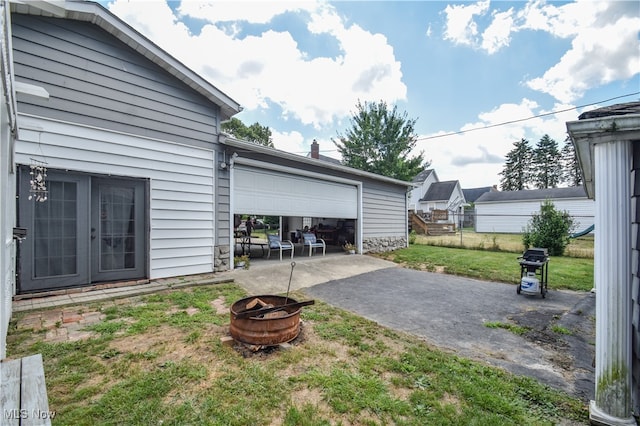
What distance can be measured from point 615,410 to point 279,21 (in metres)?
11.1

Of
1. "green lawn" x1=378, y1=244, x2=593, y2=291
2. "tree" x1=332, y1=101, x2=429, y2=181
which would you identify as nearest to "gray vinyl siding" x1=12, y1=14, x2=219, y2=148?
"green lawn" x1=378, y1=244, x2=593, y2=291

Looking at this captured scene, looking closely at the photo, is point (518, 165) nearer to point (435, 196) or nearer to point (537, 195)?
point (435, 196)

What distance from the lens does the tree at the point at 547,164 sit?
3447cm

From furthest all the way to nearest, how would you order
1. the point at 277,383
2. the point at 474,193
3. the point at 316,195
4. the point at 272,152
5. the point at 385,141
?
the point at 474,193 < the point at 385,141 < the point at 316,195 < the point at 272,152 < the point at 277,383

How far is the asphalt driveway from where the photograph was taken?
276 cm

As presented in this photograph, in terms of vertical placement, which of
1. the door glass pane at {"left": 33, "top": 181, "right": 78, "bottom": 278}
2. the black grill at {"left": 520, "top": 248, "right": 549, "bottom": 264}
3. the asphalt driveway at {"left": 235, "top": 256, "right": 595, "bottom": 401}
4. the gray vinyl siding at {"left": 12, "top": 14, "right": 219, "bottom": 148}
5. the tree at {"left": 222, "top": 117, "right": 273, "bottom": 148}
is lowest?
the asphalt driveway at {"left": 235, "top": 256, "right": 595, "bottom": 401}

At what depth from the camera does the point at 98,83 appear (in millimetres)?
4551

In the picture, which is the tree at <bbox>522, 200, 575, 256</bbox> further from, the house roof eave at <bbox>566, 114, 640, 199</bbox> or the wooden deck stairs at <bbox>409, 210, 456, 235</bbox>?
the house roof eave at <bbox>566, 114, 640, 199</bbox>

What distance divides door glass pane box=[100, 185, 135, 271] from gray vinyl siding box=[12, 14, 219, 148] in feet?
3.62

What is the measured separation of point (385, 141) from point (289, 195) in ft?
39.8

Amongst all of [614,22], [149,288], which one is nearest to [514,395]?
[149,288]

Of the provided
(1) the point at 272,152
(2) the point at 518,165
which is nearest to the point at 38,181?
(1) the point at 272,152

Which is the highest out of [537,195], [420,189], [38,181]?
[420,189]

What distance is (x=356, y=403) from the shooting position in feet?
6.52
